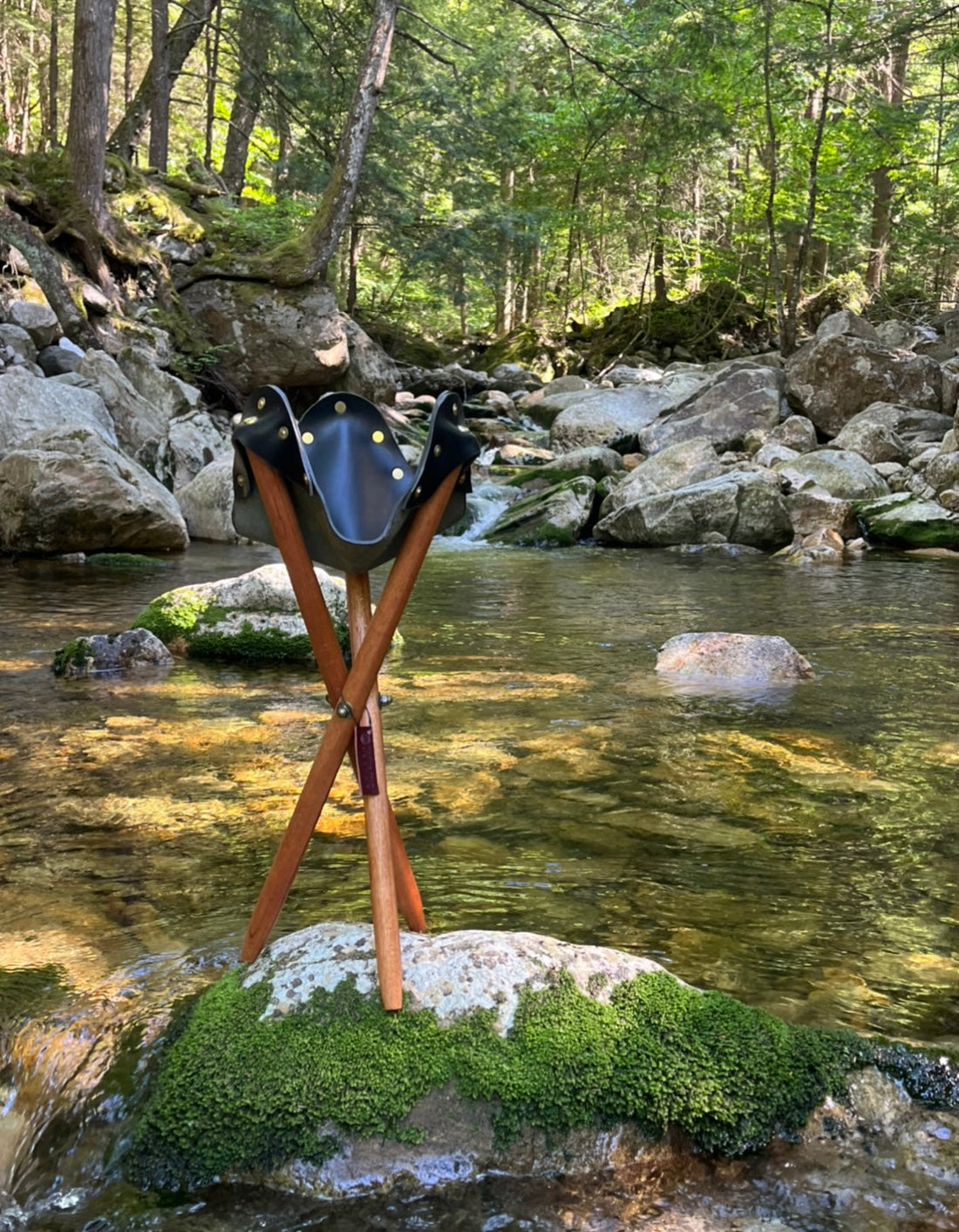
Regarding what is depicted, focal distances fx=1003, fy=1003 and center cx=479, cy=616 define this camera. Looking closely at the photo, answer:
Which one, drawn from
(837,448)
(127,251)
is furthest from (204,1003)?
(127,251)

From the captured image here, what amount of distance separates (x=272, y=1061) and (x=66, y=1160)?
1.37 ft

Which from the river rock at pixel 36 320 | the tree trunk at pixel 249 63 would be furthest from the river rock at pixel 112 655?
the tree trunk at pixel 249 63

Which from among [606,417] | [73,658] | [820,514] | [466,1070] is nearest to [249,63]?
[606,417]

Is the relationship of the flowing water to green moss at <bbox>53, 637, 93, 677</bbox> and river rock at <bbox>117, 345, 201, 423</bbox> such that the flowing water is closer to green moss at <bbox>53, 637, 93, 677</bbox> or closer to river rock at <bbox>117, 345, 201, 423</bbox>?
green moss at <bbox>53, 637, 93, 677</bbox>

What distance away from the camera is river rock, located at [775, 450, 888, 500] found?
527 inches

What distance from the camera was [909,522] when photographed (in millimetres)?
12016

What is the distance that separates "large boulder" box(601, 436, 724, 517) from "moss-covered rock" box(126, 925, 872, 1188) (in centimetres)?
1199

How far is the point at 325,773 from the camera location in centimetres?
202

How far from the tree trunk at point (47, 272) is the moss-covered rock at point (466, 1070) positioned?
14.2 m

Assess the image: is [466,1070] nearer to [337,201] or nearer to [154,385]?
[154,385]

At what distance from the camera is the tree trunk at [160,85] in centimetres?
1831

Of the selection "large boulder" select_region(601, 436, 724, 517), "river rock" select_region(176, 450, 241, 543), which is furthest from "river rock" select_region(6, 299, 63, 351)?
"large boulder" select_region(601, 436, 724, 517)

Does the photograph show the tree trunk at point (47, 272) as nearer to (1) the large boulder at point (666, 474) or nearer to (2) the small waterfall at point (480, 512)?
(2) the small waterfall at point (480, 512)

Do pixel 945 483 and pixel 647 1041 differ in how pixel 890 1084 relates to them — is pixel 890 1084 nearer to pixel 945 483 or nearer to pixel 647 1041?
pixel 647 1041
